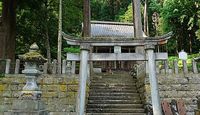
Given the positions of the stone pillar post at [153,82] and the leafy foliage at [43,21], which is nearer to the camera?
the stone pillar post at [153,82]

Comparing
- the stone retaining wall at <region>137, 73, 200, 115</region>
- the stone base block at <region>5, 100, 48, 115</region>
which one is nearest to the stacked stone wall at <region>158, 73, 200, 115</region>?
the stone retaining wall at <region>137, 73, 200, 115</region>

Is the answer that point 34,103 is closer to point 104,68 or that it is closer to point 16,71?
point 16,71

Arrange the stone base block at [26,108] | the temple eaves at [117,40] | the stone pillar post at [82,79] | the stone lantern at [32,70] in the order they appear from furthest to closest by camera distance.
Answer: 1. the temple eaves at [117,40]
2. the stone pillar post at [82,79]
3. the stone lantern at [32,70]
4. the stone base block at [26,108]

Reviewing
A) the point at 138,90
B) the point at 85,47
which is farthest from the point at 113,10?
the point at 85,47

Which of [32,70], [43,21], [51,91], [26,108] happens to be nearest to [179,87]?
[51,91]

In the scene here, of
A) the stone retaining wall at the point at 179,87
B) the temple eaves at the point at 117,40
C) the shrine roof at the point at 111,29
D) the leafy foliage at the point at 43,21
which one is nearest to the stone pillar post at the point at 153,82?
the temple eaves at the point at 117,40

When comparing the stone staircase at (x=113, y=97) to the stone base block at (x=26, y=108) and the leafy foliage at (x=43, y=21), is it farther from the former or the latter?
the leafy foliage at (x=43, y=21)

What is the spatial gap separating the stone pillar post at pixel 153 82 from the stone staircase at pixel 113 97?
2.35 m

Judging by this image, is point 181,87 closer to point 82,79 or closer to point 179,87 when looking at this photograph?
point 179,87

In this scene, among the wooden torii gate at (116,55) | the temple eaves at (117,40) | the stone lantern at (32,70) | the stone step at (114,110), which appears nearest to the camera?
the stone lantern at (32,70)

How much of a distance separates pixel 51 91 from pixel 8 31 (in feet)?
15.0

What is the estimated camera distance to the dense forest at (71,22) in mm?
19797

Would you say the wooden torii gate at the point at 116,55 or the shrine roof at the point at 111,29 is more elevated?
the shrine roof at the point at 111,29

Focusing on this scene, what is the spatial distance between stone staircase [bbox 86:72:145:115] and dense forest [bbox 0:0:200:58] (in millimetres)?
6000
